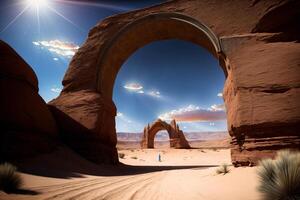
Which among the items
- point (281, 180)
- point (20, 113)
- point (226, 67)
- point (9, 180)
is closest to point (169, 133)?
point (226, 67)

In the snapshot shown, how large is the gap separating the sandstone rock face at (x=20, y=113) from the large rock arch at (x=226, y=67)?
1.69 m

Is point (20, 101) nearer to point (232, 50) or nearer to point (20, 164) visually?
point (20, 164)

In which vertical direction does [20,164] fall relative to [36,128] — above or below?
below

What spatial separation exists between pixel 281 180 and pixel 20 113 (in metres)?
6.74

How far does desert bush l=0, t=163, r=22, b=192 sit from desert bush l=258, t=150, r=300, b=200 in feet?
12.2

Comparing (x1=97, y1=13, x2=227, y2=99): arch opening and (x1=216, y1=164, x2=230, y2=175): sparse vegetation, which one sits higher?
(x1=97, y1=13, x2=227, y2=99): arch opening

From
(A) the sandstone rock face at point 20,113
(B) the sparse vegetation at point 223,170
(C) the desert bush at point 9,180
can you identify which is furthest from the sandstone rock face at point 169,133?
(C) the desert bush at point 9,180

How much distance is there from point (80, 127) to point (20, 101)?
8.76ft

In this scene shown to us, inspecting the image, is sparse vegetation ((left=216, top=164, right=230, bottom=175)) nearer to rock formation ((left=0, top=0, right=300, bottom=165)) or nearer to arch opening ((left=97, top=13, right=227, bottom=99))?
rock formation ((left=0, top=0, right=300, bottom=165))

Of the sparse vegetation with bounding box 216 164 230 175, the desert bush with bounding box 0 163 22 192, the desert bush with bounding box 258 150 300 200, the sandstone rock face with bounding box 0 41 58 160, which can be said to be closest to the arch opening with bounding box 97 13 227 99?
the sandstone rock face with bounding box 0 41 58 160

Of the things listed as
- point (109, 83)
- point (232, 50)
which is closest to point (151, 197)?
point (232, 50)

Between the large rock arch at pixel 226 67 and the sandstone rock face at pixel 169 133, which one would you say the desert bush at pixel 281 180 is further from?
the sandstone rock face at pixel 169 133

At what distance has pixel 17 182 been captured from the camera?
3887 mm

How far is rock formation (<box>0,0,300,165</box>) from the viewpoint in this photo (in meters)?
6.18
